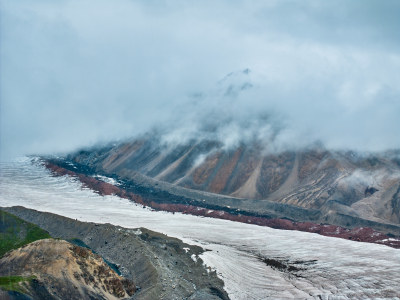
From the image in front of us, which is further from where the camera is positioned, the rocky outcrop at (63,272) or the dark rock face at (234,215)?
the dark rock face at (234,215)

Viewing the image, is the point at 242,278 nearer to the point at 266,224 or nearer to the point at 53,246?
the point at 53,246

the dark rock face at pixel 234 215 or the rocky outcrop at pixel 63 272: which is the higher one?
the dark rock face at pixel 234 215

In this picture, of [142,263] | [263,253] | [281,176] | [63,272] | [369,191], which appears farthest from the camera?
[281,176]

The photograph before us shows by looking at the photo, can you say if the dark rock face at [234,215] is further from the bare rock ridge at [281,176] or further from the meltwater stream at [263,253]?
the bare rock ridge at [281,176]

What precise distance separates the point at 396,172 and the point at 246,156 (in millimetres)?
55712

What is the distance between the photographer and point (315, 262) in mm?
66438

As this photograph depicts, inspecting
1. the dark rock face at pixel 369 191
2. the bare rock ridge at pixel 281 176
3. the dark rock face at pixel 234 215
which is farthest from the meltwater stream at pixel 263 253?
the dark rock face at pixel 369 191

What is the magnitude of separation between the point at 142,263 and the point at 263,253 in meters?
25.6

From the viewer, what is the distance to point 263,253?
73.1 metres

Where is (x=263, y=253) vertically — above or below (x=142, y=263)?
above

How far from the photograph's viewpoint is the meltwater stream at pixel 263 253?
54.7m

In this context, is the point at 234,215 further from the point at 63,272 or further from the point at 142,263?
the point at 63,272

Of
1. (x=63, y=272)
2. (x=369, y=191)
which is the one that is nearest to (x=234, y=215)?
(x=369, y=191)

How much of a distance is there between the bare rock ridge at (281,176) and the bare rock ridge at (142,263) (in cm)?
6379
